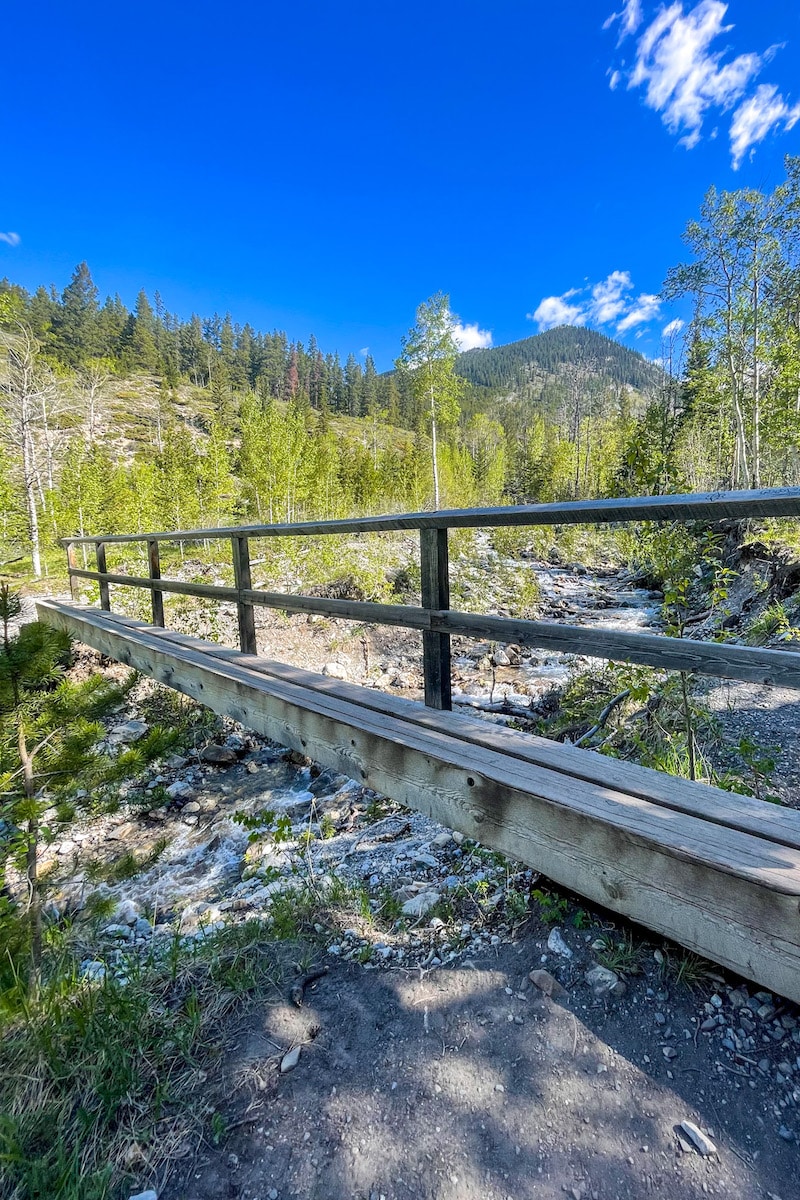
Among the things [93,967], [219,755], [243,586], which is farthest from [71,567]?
[93,967]

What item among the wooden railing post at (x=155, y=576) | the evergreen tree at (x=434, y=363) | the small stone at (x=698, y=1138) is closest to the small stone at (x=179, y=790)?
the wooden railing post at (x=155, y=576)

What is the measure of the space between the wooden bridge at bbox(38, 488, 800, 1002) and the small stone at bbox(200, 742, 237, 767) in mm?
2192

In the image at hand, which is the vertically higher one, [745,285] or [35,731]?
[745,285]

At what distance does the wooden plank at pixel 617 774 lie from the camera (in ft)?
4.60

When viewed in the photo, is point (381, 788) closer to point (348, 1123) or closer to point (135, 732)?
point (348, 1123)

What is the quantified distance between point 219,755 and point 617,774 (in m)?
4.05

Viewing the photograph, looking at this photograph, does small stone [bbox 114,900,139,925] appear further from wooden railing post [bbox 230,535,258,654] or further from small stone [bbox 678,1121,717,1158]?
small stone [bbox 678,1121,717,1158]

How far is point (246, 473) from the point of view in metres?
22.4

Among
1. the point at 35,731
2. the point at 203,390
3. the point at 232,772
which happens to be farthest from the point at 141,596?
the point at 203,390

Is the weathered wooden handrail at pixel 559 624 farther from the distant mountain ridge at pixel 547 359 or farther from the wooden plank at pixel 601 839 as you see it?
the distant mountain ridge at pixel 547 359

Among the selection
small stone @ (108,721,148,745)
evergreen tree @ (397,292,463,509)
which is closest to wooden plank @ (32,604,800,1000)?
small stone @ (108,721,148,745)

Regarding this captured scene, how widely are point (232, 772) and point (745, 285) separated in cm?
2163

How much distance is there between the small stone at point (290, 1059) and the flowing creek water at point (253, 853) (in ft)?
1.35

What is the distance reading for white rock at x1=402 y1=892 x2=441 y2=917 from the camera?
6.77 ft
